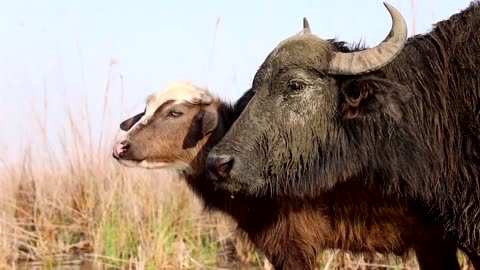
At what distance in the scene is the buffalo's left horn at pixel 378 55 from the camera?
5.49m

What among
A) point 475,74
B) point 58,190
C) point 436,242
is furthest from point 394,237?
A: point 58,190

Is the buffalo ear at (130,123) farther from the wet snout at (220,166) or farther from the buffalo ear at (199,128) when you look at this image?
the wet snout at (220,166)

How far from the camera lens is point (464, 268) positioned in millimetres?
7703

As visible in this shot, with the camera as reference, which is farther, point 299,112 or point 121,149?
point 121,149

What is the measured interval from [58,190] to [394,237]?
4.71 meters

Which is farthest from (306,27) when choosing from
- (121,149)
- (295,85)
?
(121,149)

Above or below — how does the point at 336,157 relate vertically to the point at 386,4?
below

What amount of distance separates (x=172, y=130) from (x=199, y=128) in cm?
23

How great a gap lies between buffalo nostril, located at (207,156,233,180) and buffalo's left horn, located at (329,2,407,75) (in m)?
0.88

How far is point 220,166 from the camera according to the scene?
17.7 ft

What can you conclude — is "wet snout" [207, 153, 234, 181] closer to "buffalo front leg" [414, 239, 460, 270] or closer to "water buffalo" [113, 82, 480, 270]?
"water buffalo" [113, 82, 480, 270]

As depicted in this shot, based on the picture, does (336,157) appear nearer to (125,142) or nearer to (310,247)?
(310,247)

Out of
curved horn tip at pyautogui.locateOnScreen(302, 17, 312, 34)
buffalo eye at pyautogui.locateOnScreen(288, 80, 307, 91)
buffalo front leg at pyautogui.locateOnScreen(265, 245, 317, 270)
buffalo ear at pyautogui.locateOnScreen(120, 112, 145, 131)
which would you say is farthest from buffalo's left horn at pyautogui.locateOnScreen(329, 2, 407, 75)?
buffalo ear at pyautogui.locateOnScreen(120, 112, 145, 131)

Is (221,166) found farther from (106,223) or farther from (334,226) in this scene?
(106,223)
